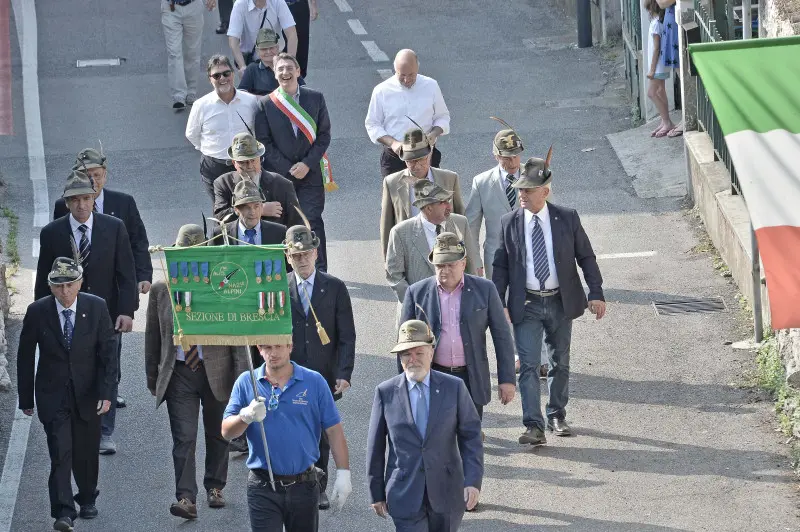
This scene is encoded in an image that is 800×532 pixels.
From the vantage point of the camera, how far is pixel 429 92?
15078 millimetres

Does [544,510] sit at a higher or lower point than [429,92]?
lower

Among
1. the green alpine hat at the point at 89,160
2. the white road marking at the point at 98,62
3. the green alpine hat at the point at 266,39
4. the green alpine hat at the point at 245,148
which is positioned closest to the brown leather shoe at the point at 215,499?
the green alpine hat at the point at 245,148

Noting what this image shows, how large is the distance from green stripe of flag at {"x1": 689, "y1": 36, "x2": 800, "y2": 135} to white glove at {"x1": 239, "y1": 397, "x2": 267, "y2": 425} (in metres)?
3.50

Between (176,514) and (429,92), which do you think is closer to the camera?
(176,514)

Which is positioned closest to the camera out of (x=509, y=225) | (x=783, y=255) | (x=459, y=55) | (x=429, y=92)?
(x=783, y=255)

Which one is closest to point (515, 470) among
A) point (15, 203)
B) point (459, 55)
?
point (15, 203)

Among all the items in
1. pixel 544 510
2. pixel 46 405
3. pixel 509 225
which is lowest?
pixel 544 510

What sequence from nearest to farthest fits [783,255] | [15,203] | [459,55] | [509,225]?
[783,255] < [509,225] < [15,203] < [459,55]

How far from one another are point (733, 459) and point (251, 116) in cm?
575

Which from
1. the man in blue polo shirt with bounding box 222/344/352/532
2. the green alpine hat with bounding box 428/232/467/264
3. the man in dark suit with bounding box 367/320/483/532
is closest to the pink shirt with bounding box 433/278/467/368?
the green alpine hat with bounding box 428/232/467/264

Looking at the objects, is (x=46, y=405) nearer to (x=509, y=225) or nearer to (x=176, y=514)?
(x=176, y=514)

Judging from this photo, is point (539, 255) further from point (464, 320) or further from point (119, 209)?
point (119, 209)

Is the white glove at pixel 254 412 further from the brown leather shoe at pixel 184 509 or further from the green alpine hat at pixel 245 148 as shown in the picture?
the green alpine hat at pixel 245 148

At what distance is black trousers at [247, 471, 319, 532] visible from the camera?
9.61 meters
